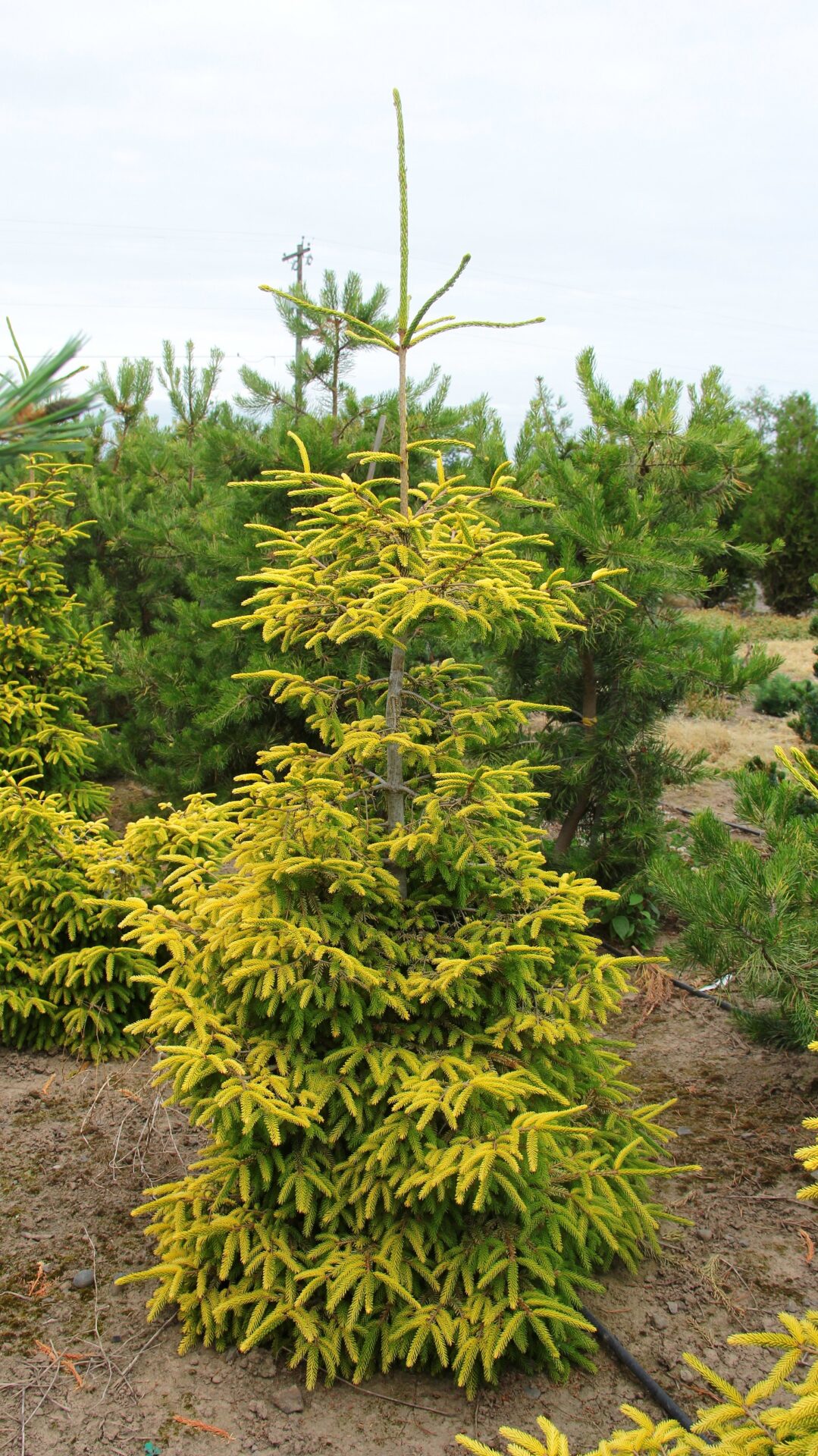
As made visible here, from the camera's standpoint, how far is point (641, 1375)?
2.54 m

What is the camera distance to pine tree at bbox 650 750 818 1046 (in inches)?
138

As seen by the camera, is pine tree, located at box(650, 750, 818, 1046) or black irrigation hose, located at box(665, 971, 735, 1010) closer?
pine tree, located at box(650, 750, 818, 1046)

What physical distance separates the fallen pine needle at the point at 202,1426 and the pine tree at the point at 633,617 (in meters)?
3.17

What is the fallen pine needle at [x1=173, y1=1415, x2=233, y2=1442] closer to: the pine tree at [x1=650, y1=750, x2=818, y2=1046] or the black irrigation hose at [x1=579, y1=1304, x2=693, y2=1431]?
the black irrigation hose at [x1=579, y1=1304, x2=693, y2=1431]

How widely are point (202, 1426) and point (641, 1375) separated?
1.08 m

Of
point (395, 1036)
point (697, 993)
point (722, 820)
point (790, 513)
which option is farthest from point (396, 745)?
point (790, 513)

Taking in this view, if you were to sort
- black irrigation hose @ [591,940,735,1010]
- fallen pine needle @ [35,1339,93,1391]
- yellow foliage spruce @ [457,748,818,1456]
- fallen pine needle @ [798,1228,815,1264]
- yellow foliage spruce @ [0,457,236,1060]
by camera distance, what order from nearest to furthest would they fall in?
yellow foliage spruce @ [457,748,818,1456] < fallen pine needle @ [35,1339,93,1391] < fallen pine needle @ [798,1228,815,1264] < yellow foliage spruce @ [0,457,236,1060] < black irrigation hose @ [591,940,735,1010]

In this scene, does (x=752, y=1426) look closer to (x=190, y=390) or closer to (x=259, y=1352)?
(x=259, y=1352)

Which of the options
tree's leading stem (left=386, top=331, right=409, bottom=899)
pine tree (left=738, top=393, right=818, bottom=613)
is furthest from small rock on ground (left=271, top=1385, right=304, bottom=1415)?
pine tree (left=738, top=393, right=818, bottom=613)

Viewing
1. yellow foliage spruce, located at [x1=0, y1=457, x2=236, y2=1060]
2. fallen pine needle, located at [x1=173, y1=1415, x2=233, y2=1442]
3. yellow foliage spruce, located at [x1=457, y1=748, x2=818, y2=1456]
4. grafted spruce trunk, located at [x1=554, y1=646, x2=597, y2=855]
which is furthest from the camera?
grafted spruce trunk, located at [x1=554, y1=646, x2=597, y2=855]

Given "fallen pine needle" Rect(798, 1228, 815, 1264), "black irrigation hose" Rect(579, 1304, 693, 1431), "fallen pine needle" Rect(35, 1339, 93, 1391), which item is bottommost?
"fallen pine needle" Rect(35, 1339, 93, 1391)

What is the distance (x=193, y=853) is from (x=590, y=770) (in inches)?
87.4

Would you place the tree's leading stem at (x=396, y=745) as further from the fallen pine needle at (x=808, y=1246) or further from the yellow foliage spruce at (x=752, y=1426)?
the fallen pine needle at (x=808, y=1246)

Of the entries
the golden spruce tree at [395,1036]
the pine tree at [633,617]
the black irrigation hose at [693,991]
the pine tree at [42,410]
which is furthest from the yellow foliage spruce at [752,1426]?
the pine tree at [633,617]
